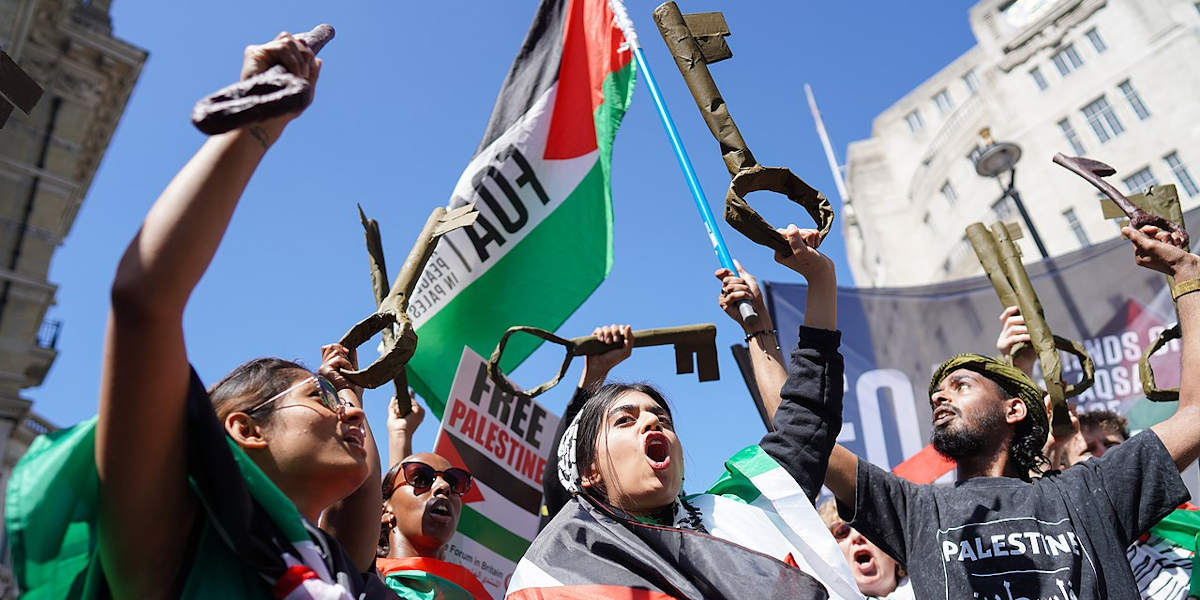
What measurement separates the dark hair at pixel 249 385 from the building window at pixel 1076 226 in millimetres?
32607

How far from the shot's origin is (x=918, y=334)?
275 inches

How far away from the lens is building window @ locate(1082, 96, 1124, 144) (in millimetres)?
29516

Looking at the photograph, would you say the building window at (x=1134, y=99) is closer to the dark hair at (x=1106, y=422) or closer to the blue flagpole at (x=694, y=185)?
the dark hair at (x=1106, y=422)

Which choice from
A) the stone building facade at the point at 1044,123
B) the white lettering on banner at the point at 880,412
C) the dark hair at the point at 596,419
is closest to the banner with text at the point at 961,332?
the white lettering on banner at the point at 880,412

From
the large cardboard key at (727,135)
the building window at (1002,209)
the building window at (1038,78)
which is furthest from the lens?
the building window at (1002,209)

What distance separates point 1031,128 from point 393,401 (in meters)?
34.1

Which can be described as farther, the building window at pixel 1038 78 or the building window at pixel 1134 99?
the building window at pixel 1038 78

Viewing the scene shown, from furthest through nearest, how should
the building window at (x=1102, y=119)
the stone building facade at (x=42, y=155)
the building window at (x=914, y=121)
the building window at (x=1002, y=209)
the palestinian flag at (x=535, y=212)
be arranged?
the building window at (x=914, y=121) → the building window at (x=1002, y=209) → the building window at (x=1102, y=119) → the stone building facade at (x=42, y=155) → the palestinian flag at (x=535, y=212)

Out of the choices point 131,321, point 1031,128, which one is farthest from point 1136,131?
point 131,321

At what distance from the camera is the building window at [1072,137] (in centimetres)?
3045

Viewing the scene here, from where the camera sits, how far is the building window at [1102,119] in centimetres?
2952

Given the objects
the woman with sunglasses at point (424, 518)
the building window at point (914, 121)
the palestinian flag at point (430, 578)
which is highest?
the building window at point (914, 121)

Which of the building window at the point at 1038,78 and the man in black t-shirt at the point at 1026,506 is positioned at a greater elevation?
the building window at the point at 1038,78

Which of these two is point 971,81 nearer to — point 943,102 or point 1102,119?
point 943,102
